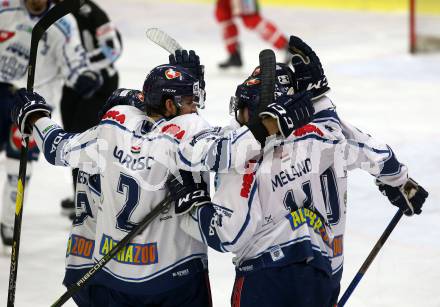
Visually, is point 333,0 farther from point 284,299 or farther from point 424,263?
point 284,299

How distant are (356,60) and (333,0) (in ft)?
6.50

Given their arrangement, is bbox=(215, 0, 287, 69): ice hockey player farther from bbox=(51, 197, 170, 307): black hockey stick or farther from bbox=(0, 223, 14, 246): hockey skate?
bbox=(51, 197, 170, 307): black hockey stick

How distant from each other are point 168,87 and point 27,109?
0.49 m

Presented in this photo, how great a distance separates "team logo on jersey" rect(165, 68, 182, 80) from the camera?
257cm

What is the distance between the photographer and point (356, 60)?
8250 mm

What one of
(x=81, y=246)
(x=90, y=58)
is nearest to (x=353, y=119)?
(x=90, y=58)

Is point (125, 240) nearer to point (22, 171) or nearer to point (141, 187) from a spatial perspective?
point (141, 187)

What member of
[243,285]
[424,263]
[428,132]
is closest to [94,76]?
[424,263]

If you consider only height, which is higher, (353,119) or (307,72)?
(307,72)

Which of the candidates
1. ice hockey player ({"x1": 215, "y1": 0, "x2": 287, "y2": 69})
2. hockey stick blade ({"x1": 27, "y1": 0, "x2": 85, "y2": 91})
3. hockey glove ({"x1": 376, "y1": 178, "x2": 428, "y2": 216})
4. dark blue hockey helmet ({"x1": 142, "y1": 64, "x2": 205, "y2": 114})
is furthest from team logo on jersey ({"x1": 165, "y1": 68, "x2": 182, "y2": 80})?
ice hockey player ({"x1": 215, "y1": 0, "x2": 287, "y2": 69})

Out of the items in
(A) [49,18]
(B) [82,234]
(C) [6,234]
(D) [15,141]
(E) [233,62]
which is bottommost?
(E) [233,62]

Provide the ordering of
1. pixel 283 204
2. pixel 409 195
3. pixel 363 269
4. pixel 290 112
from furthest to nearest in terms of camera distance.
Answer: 1. pixel 363 269
2. pixel 409 195
3. pixel 283 204
4. pixel 290 112

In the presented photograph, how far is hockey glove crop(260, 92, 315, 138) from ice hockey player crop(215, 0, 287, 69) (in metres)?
5.40

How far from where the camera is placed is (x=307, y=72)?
255 centimetres
